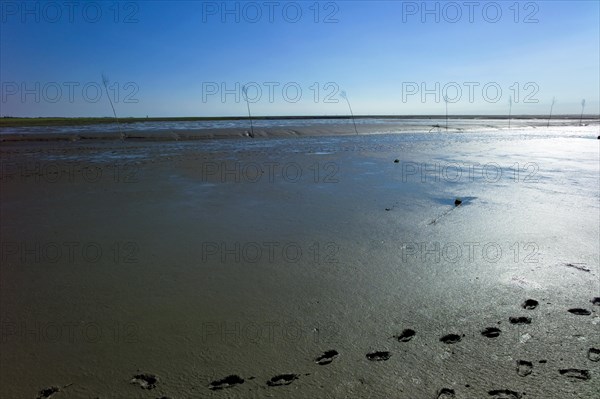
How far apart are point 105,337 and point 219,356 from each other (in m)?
1.04

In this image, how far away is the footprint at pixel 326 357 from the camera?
2.63m

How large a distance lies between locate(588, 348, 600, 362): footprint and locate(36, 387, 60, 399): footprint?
3705 millimetres

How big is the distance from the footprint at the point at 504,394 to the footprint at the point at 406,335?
0.70m

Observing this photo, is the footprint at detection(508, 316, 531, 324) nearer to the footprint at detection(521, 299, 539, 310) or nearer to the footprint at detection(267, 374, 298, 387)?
the footprint at detection(521, 299, 539, 310)

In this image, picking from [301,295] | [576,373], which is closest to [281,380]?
[301,295]

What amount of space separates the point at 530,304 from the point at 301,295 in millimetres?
2139

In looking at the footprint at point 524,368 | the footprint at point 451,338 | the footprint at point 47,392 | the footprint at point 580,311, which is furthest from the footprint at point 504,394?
the footprint at point 47,392

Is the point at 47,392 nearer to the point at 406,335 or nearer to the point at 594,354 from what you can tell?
the point at 406,335

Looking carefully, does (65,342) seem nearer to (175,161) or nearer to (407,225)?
(407,225)

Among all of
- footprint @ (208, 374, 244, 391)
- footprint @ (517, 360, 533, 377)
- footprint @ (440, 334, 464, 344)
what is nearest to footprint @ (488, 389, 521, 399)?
footprint @ (517, 360, 533, 377)

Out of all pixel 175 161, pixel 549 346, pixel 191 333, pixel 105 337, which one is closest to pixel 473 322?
pixel 549 346

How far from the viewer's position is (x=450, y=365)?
2551mm

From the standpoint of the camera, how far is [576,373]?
2414 millimetres

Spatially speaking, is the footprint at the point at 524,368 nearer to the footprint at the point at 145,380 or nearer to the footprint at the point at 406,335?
the footprint at the point at 406,335
